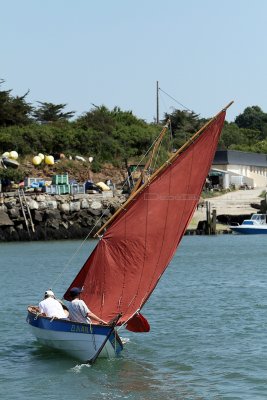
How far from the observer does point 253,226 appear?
87.4 meters

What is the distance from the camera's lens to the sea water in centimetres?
2347

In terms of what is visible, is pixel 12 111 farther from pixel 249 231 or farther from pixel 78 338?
pixel 78 338

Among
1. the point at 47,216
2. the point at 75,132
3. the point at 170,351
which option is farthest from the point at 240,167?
the point at 170,351

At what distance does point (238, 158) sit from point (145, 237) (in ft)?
316

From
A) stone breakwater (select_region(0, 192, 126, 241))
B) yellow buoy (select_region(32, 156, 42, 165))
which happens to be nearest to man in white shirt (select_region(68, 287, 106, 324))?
stone breakwater (select_region(0, 192, 126, 241))

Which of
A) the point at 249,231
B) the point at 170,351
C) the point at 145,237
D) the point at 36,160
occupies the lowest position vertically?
the point at 249,231

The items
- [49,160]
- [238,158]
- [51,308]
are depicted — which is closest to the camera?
[51,308]

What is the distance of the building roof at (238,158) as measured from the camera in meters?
118

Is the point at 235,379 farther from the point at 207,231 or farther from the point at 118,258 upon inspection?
the point at 207,231

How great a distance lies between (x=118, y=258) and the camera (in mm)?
25984

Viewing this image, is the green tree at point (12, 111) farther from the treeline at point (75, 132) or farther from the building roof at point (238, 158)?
the building roof at point (238, 158)

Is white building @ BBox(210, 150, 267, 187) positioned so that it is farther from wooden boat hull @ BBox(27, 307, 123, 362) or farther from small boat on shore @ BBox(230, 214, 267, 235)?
wooden boat hull @ BBox(27, 307, 123, 362)

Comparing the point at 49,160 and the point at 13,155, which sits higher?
the point at 13,155

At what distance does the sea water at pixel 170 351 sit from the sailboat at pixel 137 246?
871 mm
